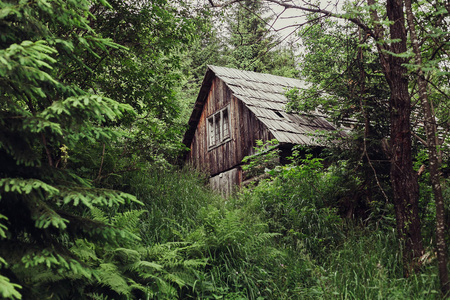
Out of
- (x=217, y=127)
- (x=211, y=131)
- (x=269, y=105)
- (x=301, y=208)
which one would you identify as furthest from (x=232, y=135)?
(x=301, y=208)

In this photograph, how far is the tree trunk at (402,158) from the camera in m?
4.44

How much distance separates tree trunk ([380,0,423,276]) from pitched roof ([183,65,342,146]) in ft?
15.9

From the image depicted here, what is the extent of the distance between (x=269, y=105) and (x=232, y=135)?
1841 millimetres

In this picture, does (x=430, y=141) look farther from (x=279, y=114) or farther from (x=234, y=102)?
(x=234, y=102)

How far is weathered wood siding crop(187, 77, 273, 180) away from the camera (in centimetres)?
1307

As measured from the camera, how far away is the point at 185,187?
747 cm

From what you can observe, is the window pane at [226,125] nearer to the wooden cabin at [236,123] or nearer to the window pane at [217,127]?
the wooden cabin at [236,123]

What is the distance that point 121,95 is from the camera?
23.4 ft

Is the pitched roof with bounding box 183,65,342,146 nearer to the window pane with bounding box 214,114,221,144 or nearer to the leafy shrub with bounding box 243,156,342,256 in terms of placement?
the window pane with bounding box 214,114,221,144

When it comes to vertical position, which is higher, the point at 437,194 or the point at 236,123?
the point at 236,123

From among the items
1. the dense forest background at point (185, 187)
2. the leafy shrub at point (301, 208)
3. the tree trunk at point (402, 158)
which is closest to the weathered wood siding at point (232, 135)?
the dense forest background at point (185, 187)

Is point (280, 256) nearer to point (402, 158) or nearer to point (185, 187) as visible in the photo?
point (402, 158)

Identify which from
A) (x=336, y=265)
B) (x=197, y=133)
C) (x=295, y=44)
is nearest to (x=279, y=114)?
(x=197, y=133)

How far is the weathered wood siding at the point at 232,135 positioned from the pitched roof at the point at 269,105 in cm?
34
